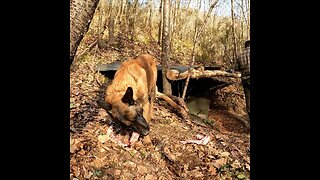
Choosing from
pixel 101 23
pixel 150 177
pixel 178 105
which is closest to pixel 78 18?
pixel 150 177

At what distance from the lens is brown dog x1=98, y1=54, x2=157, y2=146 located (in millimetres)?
5227

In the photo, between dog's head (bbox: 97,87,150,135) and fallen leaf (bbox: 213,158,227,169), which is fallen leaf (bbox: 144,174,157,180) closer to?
dog's head (bbox: 97,87,150,135)

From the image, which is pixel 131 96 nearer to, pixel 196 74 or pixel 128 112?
pixel 128 112

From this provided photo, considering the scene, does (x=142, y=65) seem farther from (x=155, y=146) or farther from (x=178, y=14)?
(x=178, y=14)

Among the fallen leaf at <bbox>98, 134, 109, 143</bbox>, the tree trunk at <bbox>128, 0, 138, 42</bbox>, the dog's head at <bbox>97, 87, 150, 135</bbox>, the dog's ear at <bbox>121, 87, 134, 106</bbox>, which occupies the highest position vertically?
the tree trunk at <bbox>128, 0, 138, 42</bbox>

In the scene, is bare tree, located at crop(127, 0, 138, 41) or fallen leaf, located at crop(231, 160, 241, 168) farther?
bare tree, located at crop(127, 0, 138, 41)

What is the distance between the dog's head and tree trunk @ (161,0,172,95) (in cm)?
398

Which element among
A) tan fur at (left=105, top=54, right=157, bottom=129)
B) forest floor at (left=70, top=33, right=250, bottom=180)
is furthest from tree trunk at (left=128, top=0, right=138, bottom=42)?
tan fur at (left=105, top=54, right=157, bottom=129)

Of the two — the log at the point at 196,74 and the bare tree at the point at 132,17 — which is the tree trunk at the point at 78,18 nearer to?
the log at the point at 196,74
